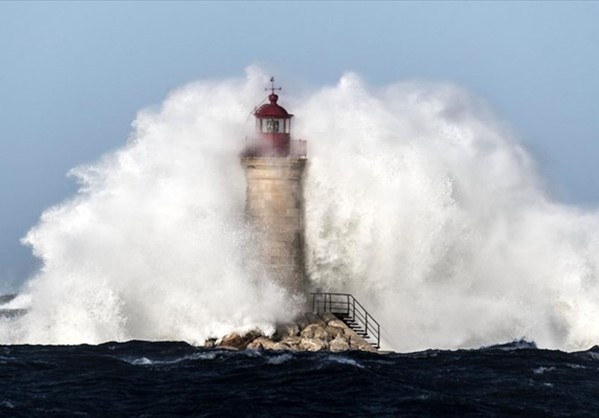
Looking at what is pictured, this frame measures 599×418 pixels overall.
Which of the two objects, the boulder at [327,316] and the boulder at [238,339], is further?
the boulder at [327,316]

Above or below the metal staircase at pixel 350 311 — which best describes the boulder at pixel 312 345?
below

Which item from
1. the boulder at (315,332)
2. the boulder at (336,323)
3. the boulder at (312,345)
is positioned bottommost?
the boulder at (312,345)

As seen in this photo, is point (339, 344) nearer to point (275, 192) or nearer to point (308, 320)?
point (308, 320)

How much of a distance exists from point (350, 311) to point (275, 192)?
4064 mm

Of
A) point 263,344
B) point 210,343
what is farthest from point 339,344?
point 210,343

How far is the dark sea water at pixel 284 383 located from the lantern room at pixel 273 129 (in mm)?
5525

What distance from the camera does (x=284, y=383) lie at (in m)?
22.6

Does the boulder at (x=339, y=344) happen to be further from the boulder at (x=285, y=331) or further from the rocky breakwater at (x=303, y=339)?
the boulder at (x=285, y=331)

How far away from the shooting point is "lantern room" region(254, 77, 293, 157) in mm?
29047

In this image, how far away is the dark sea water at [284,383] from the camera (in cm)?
2050

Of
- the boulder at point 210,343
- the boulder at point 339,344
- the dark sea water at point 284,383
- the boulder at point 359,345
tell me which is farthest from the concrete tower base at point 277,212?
the dark sea water at point 284,383

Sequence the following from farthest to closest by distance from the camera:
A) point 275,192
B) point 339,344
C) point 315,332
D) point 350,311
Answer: point 350,311 < point 275,192 < point 315,332 < point 339,344

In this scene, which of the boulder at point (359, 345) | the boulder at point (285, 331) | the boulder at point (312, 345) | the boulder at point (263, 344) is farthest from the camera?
the boulder at point (285, 331)

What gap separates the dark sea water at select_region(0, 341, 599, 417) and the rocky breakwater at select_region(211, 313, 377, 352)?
42.3 inches
